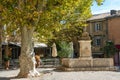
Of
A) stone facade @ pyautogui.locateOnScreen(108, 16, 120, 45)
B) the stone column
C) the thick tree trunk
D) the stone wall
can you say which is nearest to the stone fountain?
the stone wall

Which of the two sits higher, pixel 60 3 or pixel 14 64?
pixel 60 3

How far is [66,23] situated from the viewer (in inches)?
1565

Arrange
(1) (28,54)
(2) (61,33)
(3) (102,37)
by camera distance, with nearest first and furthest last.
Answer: (1) (28,54) → (2) (61,33) → (3) (102,37)

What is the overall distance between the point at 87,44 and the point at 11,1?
9408 mm

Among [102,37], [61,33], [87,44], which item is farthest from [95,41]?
[87,44]

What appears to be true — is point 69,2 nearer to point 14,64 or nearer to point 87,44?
point 87,44

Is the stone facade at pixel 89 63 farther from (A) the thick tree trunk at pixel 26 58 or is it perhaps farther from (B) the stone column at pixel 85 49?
(A) the thick tree trunk at pixel 26 58

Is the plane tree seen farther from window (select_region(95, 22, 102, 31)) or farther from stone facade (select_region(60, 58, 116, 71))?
window (select_region(95, 22, 102, 31))

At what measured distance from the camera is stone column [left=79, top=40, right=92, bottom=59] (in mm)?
27578

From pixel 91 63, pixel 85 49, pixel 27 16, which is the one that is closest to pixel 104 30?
pixel 85 49

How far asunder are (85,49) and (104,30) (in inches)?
1097

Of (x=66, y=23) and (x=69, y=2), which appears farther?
(x=66, y=23)

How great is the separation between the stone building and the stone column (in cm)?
2382

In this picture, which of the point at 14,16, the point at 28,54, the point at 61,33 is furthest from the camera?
the point at 61,33
